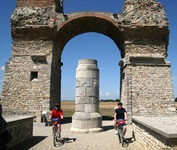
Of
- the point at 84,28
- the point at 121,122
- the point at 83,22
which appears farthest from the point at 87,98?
the point at 84,28

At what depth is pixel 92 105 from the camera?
32.8ft

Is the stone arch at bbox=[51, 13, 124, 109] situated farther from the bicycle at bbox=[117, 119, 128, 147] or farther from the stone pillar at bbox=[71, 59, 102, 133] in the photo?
the bicycle at bbox=[117, 119, 128, 147]

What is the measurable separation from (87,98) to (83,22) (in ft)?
22.3

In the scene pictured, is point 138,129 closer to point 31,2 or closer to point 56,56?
point 56,56

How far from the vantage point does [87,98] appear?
32.7 ft

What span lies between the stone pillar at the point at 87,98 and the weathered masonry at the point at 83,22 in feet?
12.0

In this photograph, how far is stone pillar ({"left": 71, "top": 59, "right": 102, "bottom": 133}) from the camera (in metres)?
Result: 9.69

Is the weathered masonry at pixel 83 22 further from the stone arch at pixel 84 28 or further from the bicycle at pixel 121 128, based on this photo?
the bicycle at pixel 121 128

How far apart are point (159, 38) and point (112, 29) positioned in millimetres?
3203

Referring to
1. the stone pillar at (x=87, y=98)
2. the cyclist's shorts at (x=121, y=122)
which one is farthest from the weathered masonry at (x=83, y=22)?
the cyclist's shorts at (x=121, y=122)

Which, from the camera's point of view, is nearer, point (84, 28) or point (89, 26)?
point (89, 26)

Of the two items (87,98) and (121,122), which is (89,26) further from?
(121,122)

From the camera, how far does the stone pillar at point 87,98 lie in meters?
9.69

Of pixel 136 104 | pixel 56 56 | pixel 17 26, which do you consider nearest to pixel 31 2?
pixel 17 26
